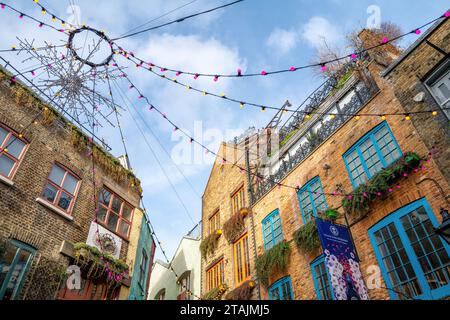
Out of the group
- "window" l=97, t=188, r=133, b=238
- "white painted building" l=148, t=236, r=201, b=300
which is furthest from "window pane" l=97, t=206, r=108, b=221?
"white painted building" l=148, t=236, r=201, b=300

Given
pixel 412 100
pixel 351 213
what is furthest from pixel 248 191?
pixel 412 100

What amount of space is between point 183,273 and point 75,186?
9387 mm

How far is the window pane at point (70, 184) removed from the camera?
33.6 ft

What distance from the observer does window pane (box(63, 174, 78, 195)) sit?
33.6 feet

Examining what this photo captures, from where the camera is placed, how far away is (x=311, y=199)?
10148 mm

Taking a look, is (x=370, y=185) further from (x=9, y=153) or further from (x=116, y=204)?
(x=9, y=153)

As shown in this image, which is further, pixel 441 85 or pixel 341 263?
pixel 441 85

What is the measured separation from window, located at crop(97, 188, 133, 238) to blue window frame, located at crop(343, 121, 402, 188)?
28.3 ft

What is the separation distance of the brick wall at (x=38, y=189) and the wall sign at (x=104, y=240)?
214 mm

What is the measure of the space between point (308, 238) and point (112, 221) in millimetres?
7321

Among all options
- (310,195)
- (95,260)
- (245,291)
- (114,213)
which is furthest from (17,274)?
(310,195)

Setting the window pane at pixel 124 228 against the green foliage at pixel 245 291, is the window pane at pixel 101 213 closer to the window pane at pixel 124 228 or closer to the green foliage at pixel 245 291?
the window pane at pixel 124 228

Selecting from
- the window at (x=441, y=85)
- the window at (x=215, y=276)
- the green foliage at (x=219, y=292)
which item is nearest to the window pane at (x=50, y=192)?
the green foliage at (x=219, y=292)
